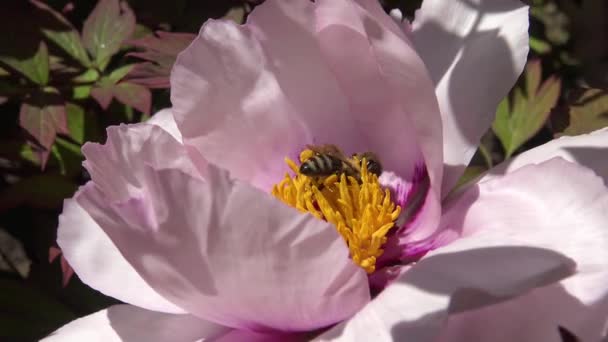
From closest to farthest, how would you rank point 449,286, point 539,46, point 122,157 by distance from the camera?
point 449,286
point 122,157
point 539,46

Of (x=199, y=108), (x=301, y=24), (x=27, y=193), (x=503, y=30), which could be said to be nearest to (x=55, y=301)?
(x=27, y=193)

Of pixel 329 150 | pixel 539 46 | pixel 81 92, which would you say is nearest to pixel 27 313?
pixel 81 92

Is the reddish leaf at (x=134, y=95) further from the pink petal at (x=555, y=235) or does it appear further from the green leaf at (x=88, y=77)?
the pink petal at (x=555, y=235)

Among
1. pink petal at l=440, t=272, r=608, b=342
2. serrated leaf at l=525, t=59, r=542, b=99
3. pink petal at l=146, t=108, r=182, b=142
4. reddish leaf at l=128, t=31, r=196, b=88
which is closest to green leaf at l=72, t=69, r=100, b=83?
reddish leaf at l=128, t=31, r=196, b=88

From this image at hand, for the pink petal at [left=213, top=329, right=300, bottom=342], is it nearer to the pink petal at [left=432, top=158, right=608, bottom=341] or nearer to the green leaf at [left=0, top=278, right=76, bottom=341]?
the pink petal at [left=432, top=158, right=608, bottom=341]

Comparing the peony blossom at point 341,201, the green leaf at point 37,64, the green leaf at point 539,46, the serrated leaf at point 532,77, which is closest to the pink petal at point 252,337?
the peony blossom at point 341,201

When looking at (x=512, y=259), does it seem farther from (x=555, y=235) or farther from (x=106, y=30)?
(x=106, y=30)
